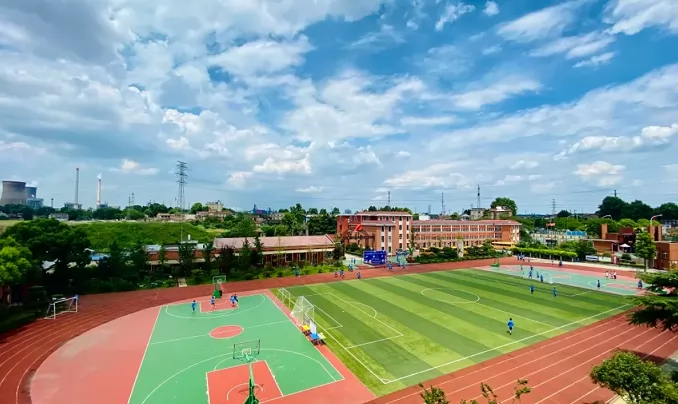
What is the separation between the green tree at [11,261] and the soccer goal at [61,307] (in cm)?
417

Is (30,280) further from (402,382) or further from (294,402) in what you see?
(402,382)

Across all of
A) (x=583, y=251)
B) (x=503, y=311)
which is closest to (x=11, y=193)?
(x=503, y=311)

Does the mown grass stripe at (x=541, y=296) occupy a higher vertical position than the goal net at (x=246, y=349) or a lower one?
lower

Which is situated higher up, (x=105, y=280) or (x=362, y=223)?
(x=362, y=223)

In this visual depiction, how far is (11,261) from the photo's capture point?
25.1 metres

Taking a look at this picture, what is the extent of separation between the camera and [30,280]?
30.6m

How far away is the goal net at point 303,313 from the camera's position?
2504cm

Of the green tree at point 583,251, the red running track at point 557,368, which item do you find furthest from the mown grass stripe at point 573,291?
the green tree at point 583,251

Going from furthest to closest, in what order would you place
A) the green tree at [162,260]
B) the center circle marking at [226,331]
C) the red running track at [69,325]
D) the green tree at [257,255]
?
the green tree at [257,255] → the green tree at [162,260] → the center circle marking at [226,331] → the red running track at [69,325]

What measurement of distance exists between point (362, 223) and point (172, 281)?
134 ft

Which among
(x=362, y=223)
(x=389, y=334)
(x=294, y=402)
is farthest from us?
(x=362, y=223)

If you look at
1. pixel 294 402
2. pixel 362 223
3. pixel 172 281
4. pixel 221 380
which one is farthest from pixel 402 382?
pixel 362 223

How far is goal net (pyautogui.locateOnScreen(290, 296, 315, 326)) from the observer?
25.0 metres

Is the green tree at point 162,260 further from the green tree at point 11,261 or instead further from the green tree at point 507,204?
the green tree at point 507,204
